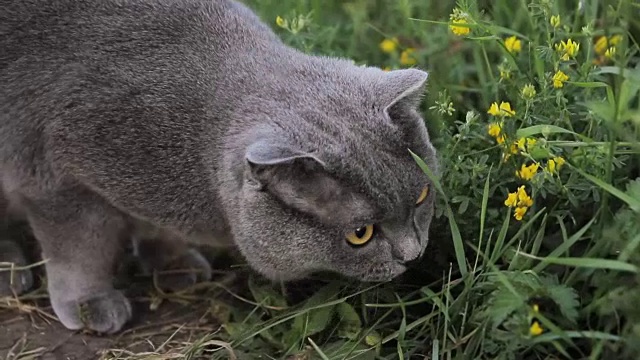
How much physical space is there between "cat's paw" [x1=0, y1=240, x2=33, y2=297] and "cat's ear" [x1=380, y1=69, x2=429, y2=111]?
4.37ft

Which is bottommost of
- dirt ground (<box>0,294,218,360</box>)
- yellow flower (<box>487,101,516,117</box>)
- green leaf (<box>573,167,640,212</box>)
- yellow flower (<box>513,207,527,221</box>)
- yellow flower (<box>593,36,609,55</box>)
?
dirt ground (<box>0,294,218,360</box>)

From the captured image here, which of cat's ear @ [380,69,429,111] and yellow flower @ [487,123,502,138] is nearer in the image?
cat's ear @ [380,69,429,111]

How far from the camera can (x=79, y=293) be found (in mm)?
2641

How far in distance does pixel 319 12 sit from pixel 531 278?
1618 mm

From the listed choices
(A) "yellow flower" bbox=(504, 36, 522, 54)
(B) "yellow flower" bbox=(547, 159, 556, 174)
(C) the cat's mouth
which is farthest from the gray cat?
(A) "yellow flower" bbox=(504, 36, 522, 54)

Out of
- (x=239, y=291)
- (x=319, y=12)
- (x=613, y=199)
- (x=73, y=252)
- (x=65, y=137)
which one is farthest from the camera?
(x=319, y=12)

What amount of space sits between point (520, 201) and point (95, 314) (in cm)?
129

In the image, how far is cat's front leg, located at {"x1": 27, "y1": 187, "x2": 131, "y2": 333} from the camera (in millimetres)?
2506

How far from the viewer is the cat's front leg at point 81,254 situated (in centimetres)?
251

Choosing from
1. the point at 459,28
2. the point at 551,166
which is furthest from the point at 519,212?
the point at 459,28

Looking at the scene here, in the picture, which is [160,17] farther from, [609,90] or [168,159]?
[609,90]

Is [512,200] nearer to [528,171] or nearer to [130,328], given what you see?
[528,171]

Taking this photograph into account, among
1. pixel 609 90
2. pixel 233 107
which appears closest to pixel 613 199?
pixel 609 90

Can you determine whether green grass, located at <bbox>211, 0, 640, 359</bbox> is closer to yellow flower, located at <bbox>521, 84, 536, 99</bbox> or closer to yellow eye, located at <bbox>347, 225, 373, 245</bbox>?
yellow flower, located at <bbox>521, 84, 536, 99</bbox>
